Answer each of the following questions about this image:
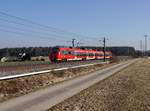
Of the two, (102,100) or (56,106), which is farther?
(102,100)

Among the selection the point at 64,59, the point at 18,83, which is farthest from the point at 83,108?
the point at 64,59

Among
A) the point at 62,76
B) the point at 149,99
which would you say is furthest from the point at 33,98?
the point at 62,76

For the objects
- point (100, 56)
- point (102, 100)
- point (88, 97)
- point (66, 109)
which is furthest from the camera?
point (100, 56)

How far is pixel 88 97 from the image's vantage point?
19609 millimetres

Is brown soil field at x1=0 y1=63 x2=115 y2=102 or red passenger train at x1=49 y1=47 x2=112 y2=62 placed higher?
red passenger train at x1=49 y1=47 x2=112 y2=62

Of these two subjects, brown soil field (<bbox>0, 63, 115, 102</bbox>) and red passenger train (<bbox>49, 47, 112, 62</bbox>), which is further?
red passenger train (<bbox>49, 47, 112, 62</bbox>)

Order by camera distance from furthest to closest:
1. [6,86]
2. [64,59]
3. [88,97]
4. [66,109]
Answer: [64,59] < [6,86] < [88,97] < [66,109]

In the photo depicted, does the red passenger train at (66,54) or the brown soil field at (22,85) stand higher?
the red passenger train at (66,54)

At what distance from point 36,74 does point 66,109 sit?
16.4m

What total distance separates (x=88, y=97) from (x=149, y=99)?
3.66 m

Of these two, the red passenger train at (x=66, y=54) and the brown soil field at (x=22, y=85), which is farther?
the red passenger train at (x=66, y=54)

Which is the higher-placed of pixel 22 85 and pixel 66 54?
pixel 66 54

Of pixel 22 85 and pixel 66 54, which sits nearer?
pixel 22 85

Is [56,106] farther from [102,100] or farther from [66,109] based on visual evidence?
[102,100]
